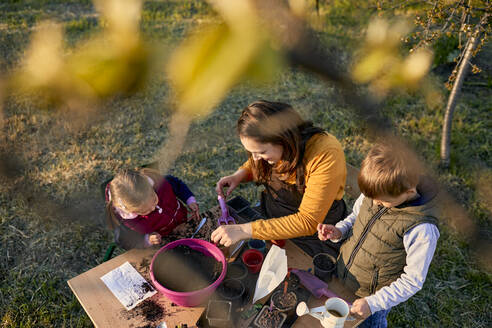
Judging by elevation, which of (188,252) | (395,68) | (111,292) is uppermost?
(395,68)

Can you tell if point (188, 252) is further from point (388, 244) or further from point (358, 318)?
point (388, 244)

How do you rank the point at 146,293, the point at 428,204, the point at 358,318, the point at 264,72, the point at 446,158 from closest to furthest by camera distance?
the point at 264,72 < the point at 428,204 < the point at 358,318 < the point at 146,293 < the point at 446,158

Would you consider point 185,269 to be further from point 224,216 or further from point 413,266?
point 413,266

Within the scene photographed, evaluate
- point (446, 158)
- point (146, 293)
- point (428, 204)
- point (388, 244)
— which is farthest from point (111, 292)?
point (446, 158)

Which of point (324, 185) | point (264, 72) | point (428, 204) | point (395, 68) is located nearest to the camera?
point (264, 72)

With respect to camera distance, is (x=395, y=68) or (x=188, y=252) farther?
(x=188, y=252)

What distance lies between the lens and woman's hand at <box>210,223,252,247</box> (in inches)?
69.4

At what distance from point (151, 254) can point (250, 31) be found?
5.68 ft

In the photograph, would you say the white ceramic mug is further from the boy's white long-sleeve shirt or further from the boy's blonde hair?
the boy's blonde hair

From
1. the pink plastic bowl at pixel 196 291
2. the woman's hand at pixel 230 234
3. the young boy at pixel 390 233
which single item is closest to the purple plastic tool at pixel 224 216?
the woman's hand at pixel 230 234

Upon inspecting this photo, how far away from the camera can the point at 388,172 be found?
1.48 m

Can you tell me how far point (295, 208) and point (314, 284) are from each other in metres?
0.68

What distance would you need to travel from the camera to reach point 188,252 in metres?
1.69

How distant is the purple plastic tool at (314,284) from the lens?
1.70 meters
